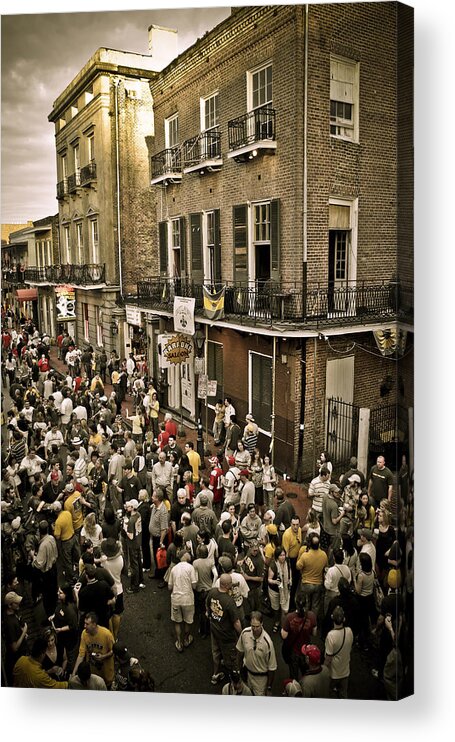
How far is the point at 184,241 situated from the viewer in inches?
329

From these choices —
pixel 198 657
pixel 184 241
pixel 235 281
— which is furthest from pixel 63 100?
pixel 198 657

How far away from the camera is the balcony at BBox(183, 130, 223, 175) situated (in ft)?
25.5

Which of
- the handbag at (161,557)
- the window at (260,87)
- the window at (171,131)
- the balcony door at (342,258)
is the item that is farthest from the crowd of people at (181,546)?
the window at (260,87)

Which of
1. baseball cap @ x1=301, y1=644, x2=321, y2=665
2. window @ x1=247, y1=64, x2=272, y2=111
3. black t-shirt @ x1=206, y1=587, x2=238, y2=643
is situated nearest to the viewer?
baseball cap @ x1=301, y1=644, x2=321, y2=665

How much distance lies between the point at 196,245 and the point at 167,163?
1.16m

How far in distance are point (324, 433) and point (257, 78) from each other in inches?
170

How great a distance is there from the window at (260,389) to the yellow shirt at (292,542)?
121cm

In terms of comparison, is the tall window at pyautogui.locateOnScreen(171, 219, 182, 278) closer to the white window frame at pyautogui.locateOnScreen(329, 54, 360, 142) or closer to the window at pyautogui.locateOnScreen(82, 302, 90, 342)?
the window at pyautogui.locateOnScreen(82, 302, 90, 342)

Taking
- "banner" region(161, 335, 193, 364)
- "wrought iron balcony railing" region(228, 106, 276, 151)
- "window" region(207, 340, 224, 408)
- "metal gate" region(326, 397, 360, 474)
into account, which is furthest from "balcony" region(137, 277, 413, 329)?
"wrought iron balcony railing" region(228, 106, 276, 151)

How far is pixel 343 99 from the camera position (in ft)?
22.9

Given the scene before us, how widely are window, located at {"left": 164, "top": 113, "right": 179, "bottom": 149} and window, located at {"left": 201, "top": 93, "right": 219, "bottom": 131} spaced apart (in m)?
0.42

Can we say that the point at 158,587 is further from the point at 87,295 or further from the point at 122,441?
the point at 87,295

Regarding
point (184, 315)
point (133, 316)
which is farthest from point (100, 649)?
point (133, 316)

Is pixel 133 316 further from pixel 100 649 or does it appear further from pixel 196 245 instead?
pixel 100 649
